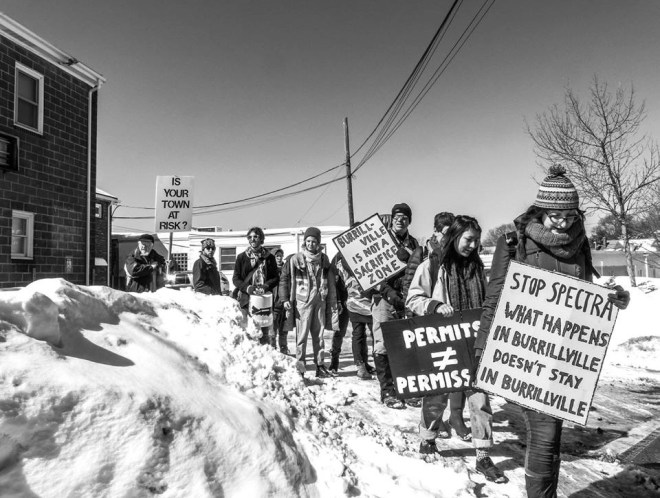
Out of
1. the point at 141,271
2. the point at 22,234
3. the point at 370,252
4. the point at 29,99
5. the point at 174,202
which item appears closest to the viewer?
the point at 370,252

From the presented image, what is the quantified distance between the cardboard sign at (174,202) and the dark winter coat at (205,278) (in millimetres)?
828

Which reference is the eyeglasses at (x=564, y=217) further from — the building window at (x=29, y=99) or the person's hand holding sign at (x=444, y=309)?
the building window at (x=29, y=99)

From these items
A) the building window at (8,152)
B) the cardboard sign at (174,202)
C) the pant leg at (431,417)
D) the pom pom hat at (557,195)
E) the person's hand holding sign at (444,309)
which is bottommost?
the pant leg at (431,417)

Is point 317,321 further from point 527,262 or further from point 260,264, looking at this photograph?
point 527,262

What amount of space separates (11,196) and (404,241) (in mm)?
10418

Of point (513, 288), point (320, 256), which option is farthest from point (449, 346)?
point (320, 256)

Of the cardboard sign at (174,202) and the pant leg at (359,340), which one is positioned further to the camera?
the cardboard sign at (174,202)

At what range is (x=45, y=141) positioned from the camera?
11.8m

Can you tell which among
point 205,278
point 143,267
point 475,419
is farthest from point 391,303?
point 143,267

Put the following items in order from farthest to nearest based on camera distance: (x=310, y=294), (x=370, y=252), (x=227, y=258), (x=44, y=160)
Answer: (x=227, y=258) < (x=44, y=160) < (x=310, y=294) < (x=370, y=252)

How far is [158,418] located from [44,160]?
40.6 feet

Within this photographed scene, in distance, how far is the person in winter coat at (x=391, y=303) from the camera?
15.8 ft

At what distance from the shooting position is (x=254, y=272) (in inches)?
262

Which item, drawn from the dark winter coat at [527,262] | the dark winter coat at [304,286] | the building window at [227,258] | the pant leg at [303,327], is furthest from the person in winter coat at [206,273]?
the building window at [227,258]
